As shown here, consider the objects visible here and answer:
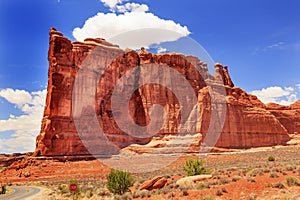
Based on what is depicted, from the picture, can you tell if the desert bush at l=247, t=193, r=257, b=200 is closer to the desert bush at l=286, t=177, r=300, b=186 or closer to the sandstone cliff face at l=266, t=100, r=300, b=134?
the desert bush at l=286, t=177, r=300, b=186

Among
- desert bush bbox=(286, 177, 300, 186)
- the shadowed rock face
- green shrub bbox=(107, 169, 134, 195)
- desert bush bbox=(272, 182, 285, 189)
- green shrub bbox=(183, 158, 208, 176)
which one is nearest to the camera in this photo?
desert bush bbox=(272, 182, 285, 189)

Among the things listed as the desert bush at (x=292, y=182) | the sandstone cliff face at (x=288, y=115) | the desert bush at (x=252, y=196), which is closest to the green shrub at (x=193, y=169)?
the desert bush at (x=292, y=182)

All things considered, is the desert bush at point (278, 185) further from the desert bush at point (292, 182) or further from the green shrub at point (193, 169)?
the green shrub at point (193, 169)

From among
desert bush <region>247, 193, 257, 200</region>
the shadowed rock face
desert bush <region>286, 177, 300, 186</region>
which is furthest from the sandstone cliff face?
desert bush <region>247, 193, 257, 200</region>

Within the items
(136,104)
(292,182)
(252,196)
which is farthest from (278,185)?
(136,104)

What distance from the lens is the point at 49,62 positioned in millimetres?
50938

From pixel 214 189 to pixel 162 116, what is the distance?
49641 mm

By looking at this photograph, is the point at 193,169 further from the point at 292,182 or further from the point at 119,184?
the point at 292,182

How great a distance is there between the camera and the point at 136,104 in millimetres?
62281

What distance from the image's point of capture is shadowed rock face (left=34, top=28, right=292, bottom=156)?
47812 millimetres

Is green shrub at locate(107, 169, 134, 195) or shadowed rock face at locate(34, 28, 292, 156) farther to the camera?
shadowed rock face at locate(34, 28, 292, 156)

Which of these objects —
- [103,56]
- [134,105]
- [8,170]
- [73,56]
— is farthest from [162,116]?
Result: [8,170]

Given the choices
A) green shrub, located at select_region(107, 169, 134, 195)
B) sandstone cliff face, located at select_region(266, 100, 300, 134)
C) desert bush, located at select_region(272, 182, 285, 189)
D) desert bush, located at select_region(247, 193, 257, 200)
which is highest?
sandstone cliff face, located at select_region(266, 100, 300, 134)

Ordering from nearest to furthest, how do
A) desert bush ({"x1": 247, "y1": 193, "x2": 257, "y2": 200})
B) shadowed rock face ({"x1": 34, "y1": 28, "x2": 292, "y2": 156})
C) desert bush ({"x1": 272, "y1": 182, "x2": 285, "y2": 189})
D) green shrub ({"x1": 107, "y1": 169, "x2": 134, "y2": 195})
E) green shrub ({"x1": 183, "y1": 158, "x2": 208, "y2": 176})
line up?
desert bush ({"x1": 247, "y1": 193, "x2": 257, "y2": 200}) < desert bush ({"x1": 272, "y1": 182, "x2": 285, "y2": 189}) < green shrub ({"x1": 107, "y1": 169, "x2": 134, "y2": 195}) < green shrub ({"x1": 183, "y1": 158, "x2": 208, "y2": 176}) < shadowed rock face ({"x1": 34, "y1": 28, "x2": 292, "y2": 156})
